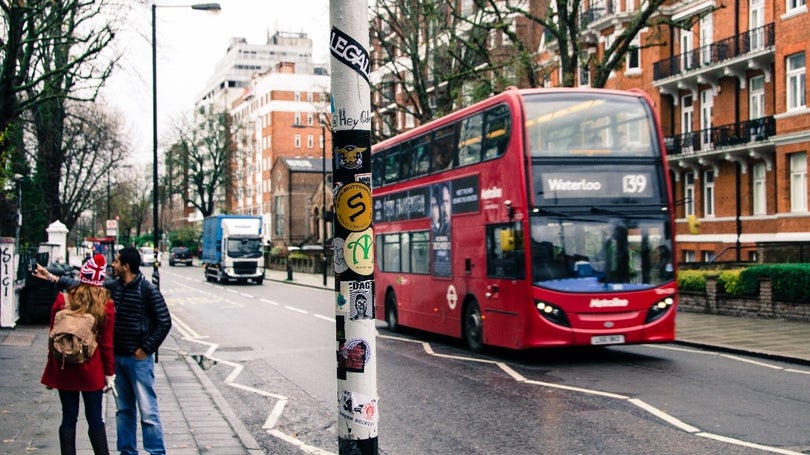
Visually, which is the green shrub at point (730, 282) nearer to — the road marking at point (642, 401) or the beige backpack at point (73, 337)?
the road marking at point (642, 401)

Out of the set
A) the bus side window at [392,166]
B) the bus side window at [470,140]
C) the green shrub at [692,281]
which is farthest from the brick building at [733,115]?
the bus side window at [470,140]

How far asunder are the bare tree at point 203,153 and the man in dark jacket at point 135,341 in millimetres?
91402

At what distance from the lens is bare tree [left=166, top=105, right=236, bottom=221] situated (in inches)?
3826

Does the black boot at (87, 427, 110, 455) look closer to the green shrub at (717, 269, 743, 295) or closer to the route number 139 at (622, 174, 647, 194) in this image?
the route number 139 at (622, 174, 647, 194)

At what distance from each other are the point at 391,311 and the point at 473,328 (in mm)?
4872

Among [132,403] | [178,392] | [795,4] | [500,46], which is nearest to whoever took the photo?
[132,403]

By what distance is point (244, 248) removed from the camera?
47.9m

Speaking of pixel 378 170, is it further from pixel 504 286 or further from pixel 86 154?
pixel 86 154

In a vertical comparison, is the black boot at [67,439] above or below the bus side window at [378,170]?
below

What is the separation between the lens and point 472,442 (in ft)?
28.0

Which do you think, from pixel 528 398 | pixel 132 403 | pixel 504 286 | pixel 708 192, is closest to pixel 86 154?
pixel 708 192

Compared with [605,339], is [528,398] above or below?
below

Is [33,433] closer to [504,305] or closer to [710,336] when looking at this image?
[504,305]

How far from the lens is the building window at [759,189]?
33.3m
